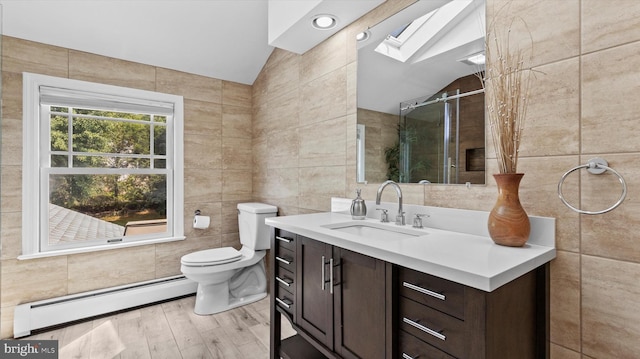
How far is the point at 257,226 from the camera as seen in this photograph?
107 inches

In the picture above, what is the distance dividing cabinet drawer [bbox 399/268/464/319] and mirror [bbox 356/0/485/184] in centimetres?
63

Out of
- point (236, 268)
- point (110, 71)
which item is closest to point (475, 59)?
point (236, 268)

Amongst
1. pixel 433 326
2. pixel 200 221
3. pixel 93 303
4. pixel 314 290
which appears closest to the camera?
pixel 433 326

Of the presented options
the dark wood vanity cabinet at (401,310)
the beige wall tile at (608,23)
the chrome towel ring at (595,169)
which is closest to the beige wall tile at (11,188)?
the dark wood vanity cabinet at (401,310)

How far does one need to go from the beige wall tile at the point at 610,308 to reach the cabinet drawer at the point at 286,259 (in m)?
1.20

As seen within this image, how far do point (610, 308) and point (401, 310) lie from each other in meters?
0.69

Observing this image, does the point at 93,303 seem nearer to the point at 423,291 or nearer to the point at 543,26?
the point at 423,291

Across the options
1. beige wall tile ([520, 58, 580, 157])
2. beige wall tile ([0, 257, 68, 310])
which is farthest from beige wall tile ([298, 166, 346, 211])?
beige wall tile ([0, 257, 68, 310])

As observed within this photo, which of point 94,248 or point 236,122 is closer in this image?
point 94,248

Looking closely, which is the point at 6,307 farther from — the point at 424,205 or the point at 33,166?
the point at 424,205

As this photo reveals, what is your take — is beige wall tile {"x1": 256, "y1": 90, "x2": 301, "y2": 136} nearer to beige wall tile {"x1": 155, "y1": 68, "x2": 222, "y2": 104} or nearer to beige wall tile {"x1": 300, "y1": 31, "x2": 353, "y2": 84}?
beige wall tile {"x1": 300, "y1": 31, "x2": 353, "y2": 84}

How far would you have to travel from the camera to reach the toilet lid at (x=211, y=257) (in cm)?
235

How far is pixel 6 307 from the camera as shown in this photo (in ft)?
7.02

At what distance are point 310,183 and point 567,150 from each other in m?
1.65
